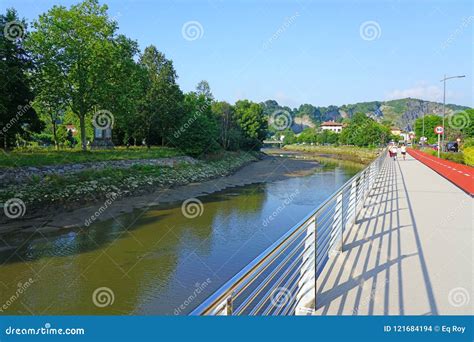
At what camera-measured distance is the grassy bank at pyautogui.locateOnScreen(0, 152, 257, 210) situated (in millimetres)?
17359

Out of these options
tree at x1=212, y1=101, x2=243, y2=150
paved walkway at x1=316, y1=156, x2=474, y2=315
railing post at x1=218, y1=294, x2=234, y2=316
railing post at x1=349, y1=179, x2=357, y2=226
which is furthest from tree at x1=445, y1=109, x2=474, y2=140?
railing post at x1=218, y1=294, x2=234, y2=316

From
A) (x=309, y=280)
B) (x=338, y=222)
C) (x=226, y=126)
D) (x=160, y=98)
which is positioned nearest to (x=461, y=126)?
(x=226, y=126)

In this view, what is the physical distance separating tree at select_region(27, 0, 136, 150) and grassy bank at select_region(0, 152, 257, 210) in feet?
25.3

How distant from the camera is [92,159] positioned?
80.4 ft

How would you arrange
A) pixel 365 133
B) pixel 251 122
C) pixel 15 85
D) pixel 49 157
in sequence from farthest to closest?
pixel 365 133 → pixel 251 122 → pixel 49 157 → pixel 15 85

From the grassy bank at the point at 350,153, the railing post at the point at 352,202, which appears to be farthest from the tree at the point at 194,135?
the railing post at the point at 352,202

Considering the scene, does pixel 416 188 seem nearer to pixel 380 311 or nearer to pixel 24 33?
pixel 380 311

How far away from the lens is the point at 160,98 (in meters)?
37.2

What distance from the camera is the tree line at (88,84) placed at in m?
22.5

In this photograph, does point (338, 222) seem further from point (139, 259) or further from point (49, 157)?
point (49, 157)

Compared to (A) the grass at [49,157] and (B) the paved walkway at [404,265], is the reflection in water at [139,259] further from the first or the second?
(A) the grass at [49,157]

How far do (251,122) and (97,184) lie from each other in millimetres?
47649

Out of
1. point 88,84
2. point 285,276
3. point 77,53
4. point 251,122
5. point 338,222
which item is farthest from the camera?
point 251,122

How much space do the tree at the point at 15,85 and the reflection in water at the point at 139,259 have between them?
1083cm
